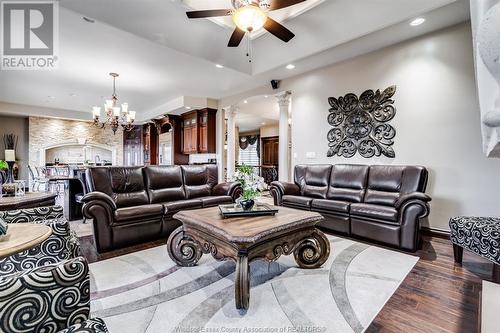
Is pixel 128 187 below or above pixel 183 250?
above

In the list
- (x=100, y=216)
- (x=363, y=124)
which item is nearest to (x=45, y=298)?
(x=100, y=216)

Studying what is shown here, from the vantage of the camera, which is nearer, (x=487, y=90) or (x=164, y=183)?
(x=487, y=90)

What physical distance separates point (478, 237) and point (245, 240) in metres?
2.20

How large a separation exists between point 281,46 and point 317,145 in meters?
2.07

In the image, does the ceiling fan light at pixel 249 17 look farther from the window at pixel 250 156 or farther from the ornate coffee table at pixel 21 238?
the window at pixel 250 156

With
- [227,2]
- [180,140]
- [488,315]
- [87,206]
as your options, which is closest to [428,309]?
[488,315]

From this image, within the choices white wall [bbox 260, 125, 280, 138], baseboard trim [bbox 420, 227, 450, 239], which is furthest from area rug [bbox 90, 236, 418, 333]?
white wall [bbox 260, 125, 280, 138]

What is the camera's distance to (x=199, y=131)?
297 inches

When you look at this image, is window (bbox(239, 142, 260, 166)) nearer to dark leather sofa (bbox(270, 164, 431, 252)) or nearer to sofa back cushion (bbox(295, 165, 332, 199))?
sofa back cushion (bbox(295, 165, 332, 199))

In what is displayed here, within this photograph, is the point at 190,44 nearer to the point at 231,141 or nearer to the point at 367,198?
the point at 231,141

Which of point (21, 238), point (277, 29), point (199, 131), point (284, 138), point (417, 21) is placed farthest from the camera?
point (199, 131)

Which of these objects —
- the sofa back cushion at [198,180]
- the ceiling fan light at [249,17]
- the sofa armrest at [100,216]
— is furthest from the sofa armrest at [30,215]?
the ceiling fan light at [249,17]

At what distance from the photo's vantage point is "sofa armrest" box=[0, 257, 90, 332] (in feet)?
2.50

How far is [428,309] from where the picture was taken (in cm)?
171
